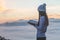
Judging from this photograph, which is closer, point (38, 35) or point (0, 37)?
point (38, 35)

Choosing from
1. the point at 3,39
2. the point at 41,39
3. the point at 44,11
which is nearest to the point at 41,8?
the point at 44,11

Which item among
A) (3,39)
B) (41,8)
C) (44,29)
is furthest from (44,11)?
(3,39)

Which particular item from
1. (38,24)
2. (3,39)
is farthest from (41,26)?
(3,39)

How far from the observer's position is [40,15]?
273cm

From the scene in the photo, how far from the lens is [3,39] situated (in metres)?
3.47

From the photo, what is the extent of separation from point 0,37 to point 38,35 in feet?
3.28

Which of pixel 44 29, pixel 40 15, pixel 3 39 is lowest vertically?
pixel 3 39

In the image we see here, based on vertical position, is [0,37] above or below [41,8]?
below

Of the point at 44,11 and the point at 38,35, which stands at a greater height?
the point at 44,11

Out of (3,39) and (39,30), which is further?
Answer: (3,39)

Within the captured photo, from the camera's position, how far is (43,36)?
2736 millimetres

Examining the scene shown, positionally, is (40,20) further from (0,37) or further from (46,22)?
(0,37)

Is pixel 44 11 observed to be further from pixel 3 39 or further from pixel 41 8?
pixel 3 39

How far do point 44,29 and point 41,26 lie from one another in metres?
0.06
